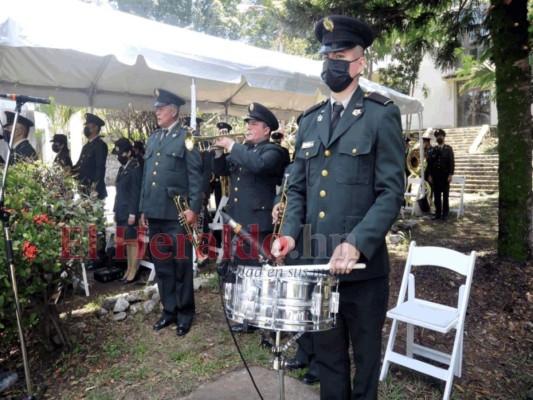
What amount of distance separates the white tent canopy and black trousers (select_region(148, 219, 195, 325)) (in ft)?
6.59

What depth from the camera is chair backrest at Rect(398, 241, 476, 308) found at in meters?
3.30

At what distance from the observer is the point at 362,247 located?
1991 mm

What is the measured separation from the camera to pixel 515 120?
5086 mm

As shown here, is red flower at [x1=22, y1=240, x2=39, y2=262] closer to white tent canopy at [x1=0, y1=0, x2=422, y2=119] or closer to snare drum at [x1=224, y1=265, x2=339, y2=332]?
snare drum at [x1=224, y1=265, x2=339, y2=332]

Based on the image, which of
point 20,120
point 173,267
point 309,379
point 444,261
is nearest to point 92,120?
point 20,120

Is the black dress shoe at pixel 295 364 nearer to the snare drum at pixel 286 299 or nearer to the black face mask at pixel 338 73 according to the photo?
the snare drum at pixel 286 299

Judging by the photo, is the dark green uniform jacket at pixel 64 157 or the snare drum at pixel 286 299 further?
the dark green uniform jacket at pixel 64 157

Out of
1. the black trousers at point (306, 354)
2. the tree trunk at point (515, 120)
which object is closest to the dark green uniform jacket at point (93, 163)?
the black trousers at point (306, 354)

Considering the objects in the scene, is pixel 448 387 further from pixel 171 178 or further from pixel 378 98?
pixel 171 178

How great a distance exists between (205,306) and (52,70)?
4.24 metres

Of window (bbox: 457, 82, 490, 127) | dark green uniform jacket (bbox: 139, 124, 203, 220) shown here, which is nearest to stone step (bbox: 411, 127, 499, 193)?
window (bbox: 457, 82, 490, 127)

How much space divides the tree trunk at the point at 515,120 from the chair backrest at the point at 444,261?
2041mm

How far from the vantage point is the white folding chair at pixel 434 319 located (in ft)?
10.4

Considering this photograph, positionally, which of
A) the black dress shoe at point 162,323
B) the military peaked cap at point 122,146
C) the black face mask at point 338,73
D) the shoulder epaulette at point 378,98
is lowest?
the black dress shoe at point 162,323
